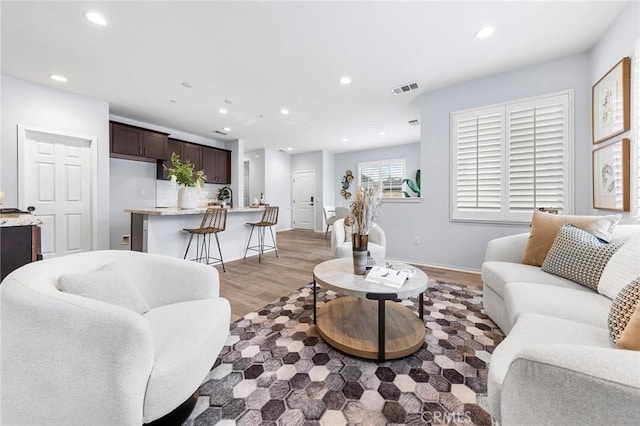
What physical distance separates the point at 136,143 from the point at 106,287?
451 centimetres

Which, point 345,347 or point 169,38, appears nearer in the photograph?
point 345,347

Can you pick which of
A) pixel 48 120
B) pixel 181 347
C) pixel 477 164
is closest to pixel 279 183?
pixel 48 120

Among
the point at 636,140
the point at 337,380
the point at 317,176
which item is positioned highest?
the point at 317,176

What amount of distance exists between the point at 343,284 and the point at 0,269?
8.54 feet

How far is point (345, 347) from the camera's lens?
Result: 158cm

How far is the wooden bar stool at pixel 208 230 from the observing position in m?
3.49

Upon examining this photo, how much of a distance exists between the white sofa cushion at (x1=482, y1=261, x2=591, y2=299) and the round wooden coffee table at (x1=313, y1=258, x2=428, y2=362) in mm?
581

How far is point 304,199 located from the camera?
323 inches

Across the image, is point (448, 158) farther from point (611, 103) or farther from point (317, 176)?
point (317, 176)

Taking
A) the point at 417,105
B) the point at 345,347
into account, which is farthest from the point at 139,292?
the point at 417,105

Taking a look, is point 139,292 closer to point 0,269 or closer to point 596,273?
point 0,269

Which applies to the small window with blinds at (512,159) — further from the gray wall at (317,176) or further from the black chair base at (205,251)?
the gray wall at (317,176)

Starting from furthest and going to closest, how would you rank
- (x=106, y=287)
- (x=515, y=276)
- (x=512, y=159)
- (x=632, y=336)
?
(x=512, y=159)
(x=515, y=276)
(x=106, y=287)
(x=632, y=336)

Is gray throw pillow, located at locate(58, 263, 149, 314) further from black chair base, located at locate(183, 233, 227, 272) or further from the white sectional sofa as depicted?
black chair base, located at locate(183, 233, 227, 272)
